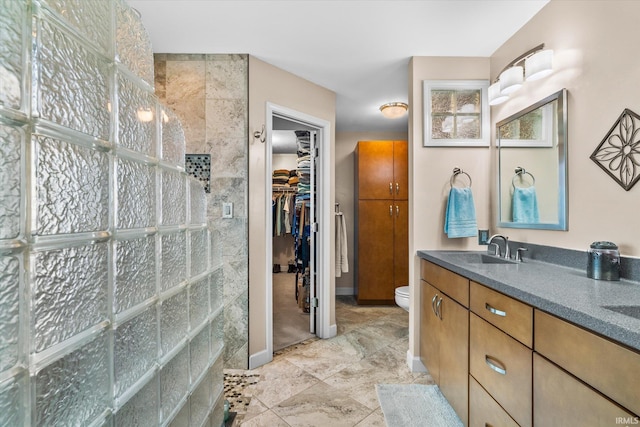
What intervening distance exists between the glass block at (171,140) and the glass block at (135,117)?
6cm

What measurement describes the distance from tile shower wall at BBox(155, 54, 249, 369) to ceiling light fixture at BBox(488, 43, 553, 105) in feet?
5.98

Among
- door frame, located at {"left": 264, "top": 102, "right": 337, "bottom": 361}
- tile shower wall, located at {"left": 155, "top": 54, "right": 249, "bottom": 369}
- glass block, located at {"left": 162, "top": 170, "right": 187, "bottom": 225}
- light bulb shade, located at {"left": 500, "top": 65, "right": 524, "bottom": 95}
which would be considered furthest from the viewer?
door frame, located at {"left": 264, "top": 102, "right": 337, "bottom": 361}

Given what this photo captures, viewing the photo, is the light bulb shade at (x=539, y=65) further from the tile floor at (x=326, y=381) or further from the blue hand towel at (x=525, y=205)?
the tile floor at (x=326, y=381)

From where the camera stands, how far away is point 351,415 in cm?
172

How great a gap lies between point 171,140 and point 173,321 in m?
0.54

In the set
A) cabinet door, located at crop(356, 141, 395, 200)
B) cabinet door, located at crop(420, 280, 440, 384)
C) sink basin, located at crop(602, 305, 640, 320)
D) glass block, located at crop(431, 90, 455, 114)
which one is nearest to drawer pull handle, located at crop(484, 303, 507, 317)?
sink basin, located at crop(602, 305, 640, 320)

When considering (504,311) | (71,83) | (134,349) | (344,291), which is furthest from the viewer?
(344,291)

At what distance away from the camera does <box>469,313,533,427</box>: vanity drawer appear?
41.8 inches

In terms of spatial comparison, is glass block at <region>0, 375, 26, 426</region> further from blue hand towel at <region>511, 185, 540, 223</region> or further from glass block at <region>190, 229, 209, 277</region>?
blue hand towel at <region>511, 185, 540, 223</region>

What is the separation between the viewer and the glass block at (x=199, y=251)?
3.34ft

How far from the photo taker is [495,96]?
2043 millimetres

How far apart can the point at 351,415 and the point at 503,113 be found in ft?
7.51

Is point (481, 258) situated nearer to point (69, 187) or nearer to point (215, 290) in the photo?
point (215, 290)

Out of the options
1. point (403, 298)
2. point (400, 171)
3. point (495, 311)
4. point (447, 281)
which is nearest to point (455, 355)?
point (447, 281)
